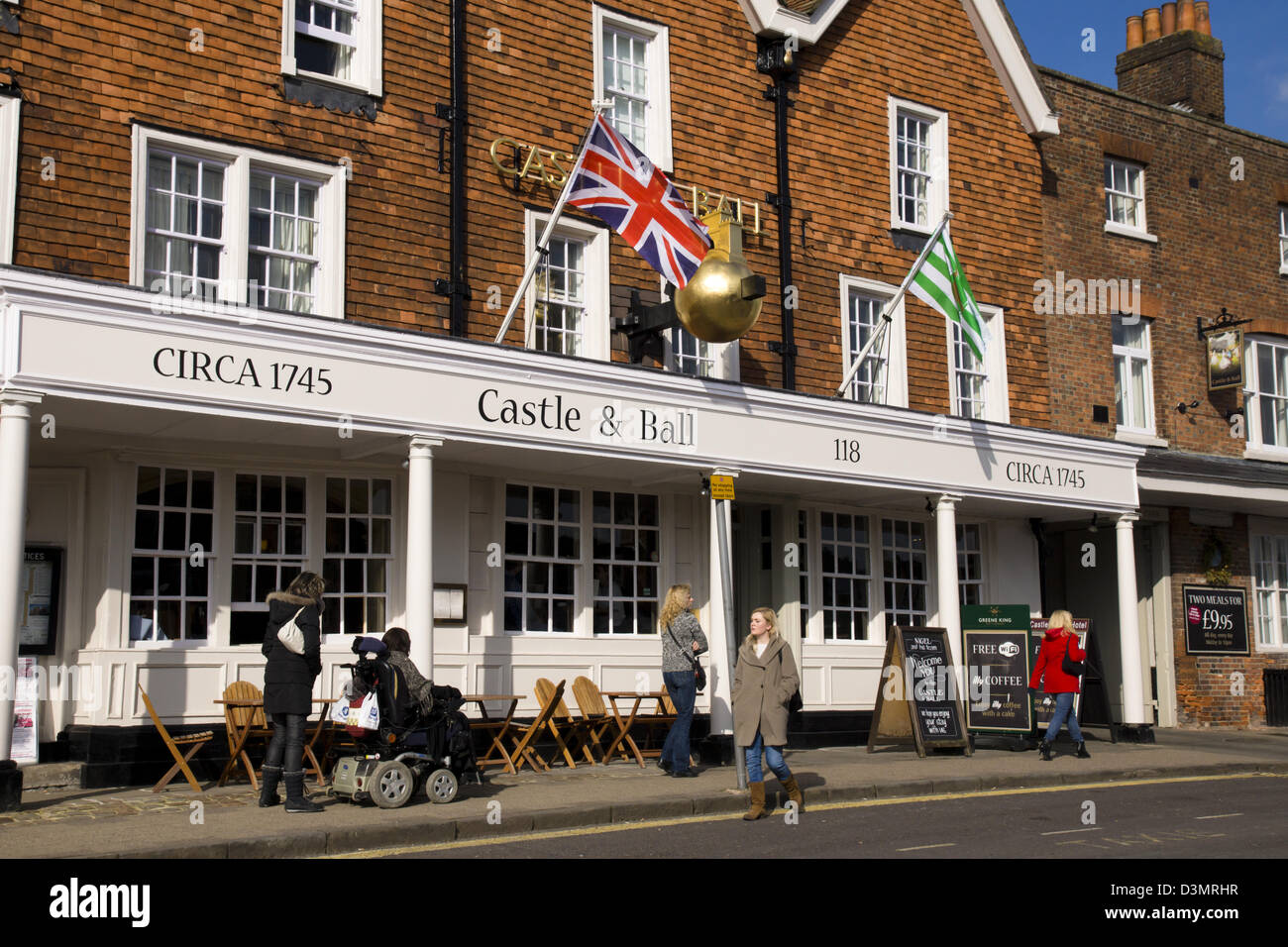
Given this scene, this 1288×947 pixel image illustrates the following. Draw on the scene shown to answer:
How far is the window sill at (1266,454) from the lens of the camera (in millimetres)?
22297

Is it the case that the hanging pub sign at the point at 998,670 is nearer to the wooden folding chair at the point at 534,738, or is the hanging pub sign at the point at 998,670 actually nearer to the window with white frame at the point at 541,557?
the window with white frame at the point at 541,557

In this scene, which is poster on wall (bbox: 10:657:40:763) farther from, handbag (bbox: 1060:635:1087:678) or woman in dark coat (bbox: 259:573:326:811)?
handbag (bbox: 1060:635:1087:678)

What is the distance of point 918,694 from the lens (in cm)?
1549

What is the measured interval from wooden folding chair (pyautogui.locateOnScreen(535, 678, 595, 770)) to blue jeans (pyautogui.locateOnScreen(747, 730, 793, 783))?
2922mm

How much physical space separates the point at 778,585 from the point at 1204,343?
31.1ft

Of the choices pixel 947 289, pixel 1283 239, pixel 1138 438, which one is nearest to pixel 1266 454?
pixel 1138 438

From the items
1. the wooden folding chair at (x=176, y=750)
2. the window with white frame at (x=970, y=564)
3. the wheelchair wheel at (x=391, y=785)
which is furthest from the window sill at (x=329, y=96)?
the window with white frame at (x=970, y=564)

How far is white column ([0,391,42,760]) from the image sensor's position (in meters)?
10.1

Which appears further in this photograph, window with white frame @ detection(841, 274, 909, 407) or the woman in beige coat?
window with white frame @ detection(841, 274, 909, 407)

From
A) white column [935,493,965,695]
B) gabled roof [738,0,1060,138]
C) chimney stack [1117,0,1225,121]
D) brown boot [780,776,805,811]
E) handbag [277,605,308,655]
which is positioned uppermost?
chimney stack [1117,0,1225,121]

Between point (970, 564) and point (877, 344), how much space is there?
3586mm

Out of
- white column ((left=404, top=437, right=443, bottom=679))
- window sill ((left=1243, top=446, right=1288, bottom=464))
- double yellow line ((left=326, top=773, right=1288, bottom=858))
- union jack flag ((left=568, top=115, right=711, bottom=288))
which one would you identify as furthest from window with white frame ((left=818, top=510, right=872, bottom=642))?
window sill ((left=1243, top=446, right=1288, bottom=464))

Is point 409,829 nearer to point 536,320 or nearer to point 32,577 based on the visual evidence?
point 32,577

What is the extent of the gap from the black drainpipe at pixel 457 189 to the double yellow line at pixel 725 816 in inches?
239
